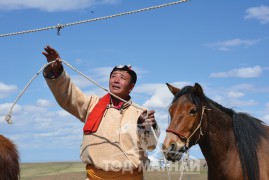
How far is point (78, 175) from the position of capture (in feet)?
119

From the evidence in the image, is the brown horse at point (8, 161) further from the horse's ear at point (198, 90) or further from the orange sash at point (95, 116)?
the horse's ear at point (198, 90)

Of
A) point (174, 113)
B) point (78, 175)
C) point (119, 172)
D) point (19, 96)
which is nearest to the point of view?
point (119, 172)

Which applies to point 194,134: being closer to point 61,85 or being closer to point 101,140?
point 101,140

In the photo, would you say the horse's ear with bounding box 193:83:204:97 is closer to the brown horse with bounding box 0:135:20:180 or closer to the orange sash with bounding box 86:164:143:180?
the orange sash with bounding box 86:164:143:180

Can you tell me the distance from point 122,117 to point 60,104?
82cm

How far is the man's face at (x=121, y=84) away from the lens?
5559 millimetres

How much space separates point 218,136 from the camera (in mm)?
6309

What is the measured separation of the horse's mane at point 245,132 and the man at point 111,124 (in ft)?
2.99

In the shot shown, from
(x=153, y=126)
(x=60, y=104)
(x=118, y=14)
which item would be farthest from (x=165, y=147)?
(x=118, y=14)

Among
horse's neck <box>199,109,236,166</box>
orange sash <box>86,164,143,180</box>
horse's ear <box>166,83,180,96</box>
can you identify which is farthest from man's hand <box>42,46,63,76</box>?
horse's neck <box>199,109,236,166</box>

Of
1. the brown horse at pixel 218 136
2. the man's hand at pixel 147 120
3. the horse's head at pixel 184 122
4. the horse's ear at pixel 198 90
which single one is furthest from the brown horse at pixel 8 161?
the horse's ear at pixel 198 90

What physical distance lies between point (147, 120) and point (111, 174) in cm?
77

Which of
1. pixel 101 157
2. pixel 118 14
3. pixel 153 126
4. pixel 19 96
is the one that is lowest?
pixel 101 157

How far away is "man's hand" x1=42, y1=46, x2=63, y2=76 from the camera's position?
5.40m
